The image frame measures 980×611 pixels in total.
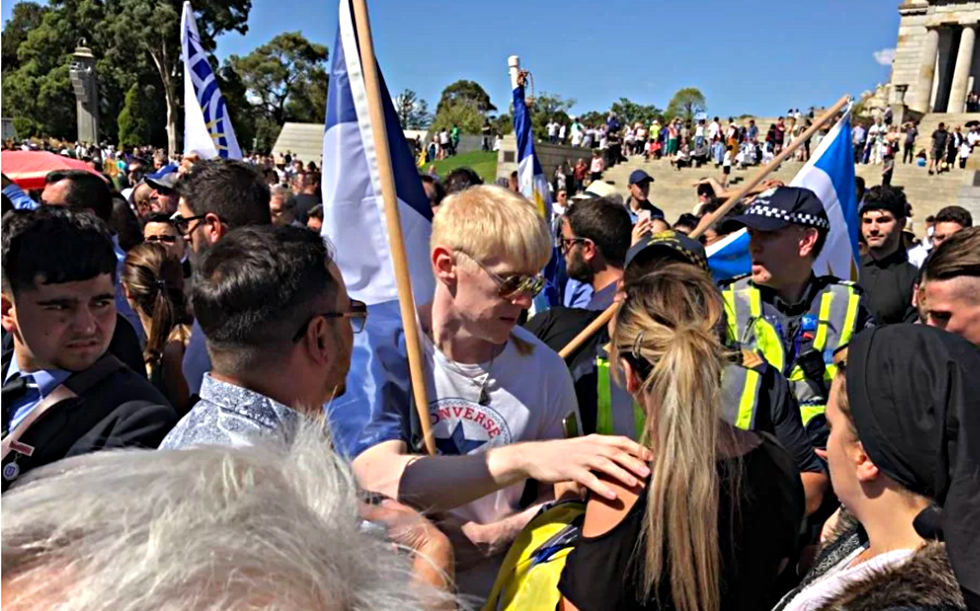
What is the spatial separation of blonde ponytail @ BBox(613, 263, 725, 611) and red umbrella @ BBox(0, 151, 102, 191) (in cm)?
589

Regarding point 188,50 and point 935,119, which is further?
point 935,119

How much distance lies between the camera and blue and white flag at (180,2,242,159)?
6262 mm

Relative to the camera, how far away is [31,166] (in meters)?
6.63

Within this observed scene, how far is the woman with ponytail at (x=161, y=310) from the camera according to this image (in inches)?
131

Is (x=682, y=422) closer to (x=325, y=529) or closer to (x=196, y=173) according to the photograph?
(x=325, y=529)

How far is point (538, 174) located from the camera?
219 inches

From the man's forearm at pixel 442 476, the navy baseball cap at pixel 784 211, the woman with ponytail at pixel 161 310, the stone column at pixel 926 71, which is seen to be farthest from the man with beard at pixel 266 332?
the stone column at pixel 926 71

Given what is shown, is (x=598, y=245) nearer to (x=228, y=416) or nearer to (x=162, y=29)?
(x=228, y=416)

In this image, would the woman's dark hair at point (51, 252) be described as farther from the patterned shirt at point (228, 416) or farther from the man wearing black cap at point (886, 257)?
the man wearing black cap at point (886, 257)

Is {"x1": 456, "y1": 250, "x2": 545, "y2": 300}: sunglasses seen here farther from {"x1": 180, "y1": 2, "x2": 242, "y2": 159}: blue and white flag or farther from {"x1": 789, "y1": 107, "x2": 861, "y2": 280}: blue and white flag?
{"x1": 180, "y1": 2, "x2": 242, "y2": 159}: blue and white flag

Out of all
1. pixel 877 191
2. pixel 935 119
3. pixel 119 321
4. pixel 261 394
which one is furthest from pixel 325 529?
pixel 935 119

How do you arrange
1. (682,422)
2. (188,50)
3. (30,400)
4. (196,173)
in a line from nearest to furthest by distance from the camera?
(682,422)
(30,400)
(196,173)
(188,50)

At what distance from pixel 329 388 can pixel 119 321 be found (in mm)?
1465

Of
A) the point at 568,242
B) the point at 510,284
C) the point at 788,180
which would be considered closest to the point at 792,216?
the point at 568,242
